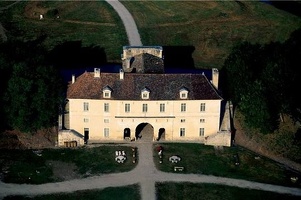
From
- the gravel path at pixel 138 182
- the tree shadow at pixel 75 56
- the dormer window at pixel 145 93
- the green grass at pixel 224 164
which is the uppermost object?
the tree shadow at pixel 75 56

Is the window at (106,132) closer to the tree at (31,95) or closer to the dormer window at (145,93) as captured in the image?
→ the dormer window at (145,93)

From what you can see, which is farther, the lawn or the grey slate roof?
the lawn

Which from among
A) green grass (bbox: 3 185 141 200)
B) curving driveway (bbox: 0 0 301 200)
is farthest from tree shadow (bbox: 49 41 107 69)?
green grass (bbox: 3 185 141 200)

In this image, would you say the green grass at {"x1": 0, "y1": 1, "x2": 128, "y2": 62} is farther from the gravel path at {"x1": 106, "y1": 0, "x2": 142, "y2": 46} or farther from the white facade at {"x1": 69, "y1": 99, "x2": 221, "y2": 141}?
the white facade at {"x1": 69, "y1": 99, "x2": 221, "y2": 141}

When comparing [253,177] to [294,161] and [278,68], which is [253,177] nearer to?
[294,161]

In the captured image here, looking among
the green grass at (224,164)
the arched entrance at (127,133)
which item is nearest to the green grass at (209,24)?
the arched entrance at (127,133)

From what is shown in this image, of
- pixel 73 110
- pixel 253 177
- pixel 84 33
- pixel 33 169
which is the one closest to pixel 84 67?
pixel 84 33
